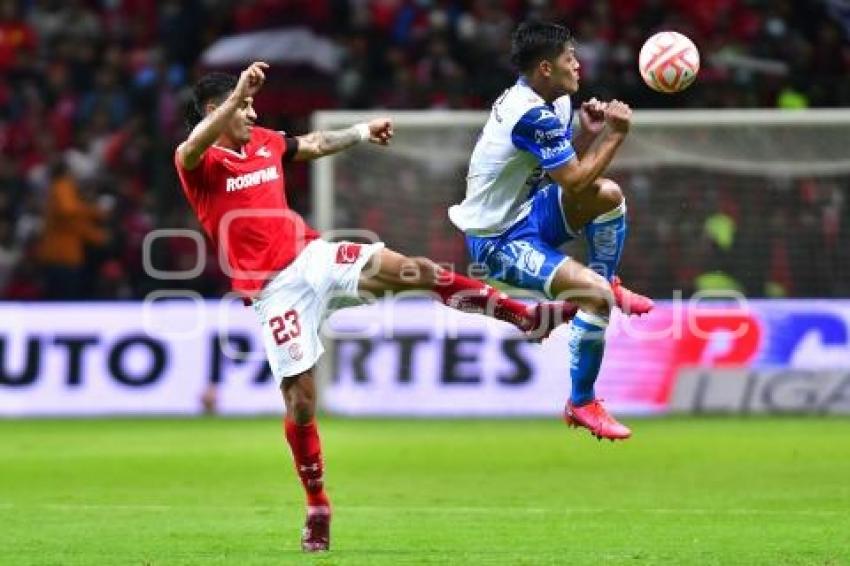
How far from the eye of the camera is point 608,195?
454 inches

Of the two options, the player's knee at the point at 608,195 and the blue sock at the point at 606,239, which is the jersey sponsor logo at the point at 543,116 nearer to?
the player's knee at the point at 608,195

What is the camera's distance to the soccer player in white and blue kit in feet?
36.4

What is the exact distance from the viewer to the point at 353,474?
15461mm

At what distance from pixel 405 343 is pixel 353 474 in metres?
5.32

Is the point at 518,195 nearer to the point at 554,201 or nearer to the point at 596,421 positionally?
the point at 554,201

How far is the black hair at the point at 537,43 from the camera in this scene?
11.2 m

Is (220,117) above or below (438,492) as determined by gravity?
above

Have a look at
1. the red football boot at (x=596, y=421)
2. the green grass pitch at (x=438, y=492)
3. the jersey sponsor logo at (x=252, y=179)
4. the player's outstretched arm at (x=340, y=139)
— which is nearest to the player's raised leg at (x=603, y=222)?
the red football boot at (x=596, y=421)

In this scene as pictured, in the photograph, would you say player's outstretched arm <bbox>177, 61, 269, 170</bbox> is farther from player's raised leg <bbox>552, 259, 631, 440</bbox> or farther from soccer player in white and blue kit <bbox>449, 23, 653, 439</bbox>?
player's raised leg <bbox>552, 259, 631, 440</bbox>

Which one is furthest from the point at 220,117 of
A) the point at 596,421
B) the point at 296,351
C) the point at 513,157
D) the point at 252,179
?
the point at 596,421

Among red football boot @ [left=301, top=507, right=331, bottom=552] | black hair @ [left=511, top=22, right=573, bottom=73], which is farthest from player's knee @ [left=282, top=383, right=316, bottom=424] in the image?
black hair @ [left=511, top=22, right=573, bottom=73]

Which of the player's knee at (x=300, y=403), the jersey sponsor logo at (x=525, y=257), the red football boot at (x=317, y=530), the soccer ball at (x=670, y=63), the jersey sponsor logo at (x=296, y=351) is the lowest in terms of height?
the red football boot at (x=317, y=530)

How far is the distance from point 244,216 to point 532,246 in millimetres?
1672

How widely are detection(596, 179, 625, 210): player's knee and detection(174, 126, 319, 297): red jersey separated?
1.70 metres
